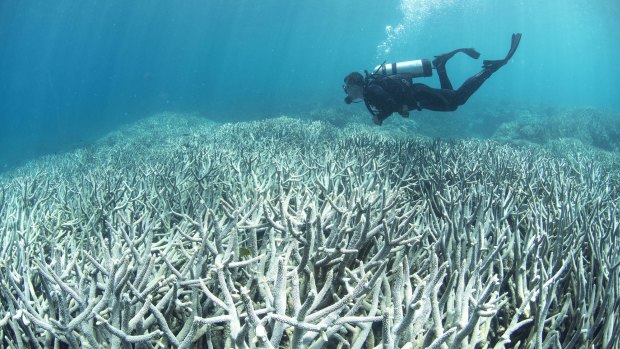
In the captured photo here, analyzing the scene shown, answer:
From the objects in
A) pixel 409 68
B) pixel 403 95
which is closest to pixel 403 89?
pixel 403 95

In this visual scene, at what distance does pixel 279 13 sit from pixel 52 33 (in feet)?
225

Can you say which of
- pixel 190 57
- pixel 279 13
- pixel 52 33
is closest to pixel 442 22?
pixel 279 13

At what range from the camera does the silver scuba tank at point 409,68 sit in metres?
7.52

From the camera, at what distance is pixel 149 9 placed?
77250 mm

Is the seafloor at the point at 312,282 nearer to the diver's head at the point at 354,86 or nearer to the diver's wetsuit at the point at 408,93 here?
the diver's wetsuit at the point at 408,93

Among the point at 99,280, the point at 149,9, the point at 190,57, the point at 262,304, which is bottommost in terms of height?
the point at 262,304

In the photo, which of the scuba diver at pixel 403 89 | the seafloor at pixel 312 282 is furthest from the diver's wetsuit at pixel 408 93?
the seafloor at pixel 312 282

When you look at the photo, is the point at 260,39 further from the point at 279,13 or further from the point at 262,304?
the point at 262,304

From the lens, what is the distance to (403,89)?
7.11 meters

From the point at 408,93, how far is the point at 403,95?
7.2 inches

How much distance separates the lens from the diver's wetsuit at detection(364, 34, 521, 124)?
693 cm

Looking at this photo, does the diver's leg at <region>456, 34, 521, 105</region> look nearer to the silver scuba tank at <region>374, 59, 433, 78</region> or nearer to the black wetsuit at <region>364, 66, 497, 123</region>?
the black wetsuit at <region>364, 66, 497, 123</region>

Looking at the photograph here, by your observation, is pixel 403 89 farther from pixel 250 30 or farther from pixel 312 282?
pixel 250 30

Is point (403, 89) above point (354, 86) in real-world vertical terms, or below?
below
